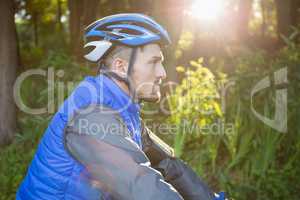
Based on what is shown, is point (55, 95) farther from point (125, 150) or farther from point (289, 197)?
point (125, 150)

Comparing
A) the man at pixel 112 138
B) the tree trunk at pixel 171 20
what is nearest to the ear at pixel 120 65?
the man at pixel 112 138

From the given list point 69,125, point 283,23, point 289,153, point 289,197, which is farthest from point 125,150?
point 283,23

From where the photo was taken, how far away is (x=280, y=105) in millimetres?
5480

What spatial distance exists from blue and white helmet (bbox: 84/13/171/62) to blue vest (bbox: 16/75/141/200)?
0.25 meters

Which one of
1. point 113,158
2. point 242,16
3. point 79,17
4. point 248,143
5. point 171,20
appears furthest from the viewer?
point 242,16

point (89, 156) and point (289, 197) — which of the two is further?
point (289, 197)

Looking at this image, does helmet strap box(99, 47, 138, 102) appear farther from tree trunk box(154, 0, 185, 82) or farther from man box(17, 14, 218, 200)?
tree trunk box(154, 0, 185, 82)

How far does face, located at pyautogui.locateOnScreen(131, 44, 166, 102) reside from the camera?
2.43 metres

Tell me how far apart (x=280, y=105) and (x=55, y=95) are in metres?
3.03

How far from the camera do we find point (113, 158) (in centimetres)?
196

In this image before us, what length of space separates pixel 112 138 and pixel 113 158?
9 centimetres

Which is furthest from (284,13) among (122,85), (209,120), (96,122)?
(96,122)

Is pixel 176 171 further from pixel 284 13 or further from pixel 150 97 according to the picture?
pixel 284 13

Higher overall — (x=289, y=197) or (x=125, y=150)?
(x=125, y=150)
